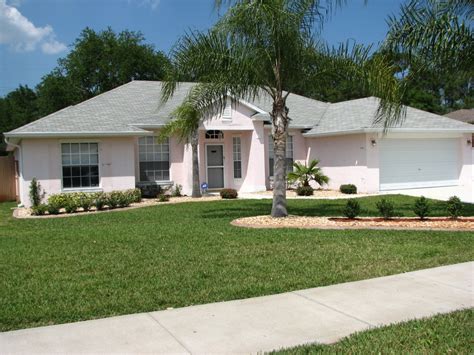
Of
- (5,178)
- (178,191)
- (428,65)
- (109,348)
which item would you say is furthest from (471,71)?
(5,178)

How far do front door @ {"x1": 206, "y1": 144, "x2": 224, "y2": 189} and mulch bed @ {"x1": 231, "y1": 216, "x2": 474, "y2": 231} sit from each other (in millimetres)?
9780

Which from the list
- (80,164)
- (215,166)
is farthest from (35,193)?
(215,166)

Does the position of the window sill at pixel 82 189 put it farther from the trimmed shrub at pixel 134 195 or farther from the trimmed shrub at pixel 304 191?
the trimmed shrub at pixel 304 191

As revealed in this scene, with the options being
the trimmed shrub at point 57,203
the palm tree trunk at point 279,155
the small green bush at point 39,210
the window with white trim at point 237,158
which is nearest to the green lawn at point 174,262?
the palm tree trunk at point 279,155

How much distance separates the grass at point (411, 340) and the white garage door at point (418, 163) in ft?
54.7

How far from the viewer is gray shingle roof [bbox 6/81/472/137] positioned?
62.5ft

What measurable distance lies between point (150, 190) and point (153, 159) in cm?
146

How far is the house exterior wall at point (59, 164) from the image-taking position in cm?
1856

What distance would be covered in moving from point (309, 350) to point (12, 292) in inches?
159

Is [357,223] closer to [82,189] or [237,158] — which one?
[237,158]

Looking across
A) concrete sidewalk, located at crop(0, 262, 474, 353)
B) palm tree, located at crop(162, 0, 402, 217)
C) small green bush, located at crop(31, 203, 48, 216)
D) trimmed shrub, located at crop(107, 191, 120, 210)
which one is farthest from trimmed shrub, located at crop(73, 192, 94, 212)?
concrete sidewalk, located at crop(0, 262, 474, 353)

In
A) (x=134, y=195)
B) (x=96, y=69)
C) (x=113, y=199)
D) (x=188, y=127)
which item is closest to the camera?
(x=188, y=127)

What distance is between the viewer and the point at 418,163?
22.4 meters

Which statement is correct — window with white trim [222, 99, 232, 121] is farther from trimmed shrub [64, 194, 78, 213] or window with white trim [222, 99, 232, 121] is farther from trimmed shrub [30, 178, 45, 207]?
trimmed shrub [30, 178, 45, 207]
